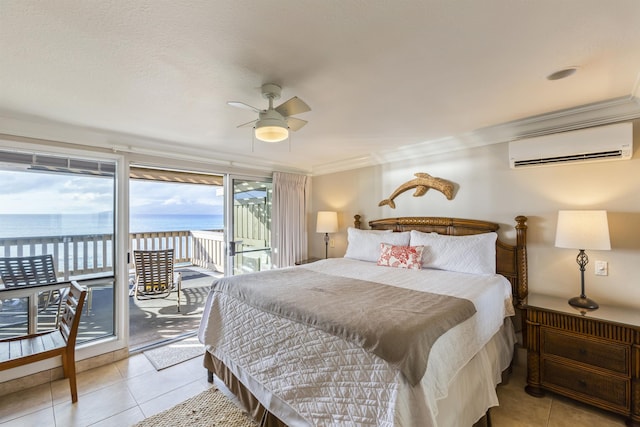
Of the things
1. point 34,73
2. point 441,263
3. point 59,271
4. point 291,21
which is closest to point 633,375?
point 441,263

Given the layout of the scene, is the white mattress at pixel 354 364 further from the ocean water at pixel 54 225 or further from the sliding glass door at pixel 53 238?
the ocean water at pixel 54 225

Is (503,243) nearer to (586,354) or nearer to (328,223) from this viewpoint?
(586,354)

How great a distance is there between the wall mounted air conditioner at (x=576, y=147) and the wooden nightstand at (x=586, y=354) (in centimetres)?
123

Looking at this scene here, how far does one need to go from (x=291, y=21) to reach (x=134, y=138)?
2.59 meters

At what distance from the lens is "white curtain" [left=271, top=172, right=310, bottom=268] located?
4445 mm

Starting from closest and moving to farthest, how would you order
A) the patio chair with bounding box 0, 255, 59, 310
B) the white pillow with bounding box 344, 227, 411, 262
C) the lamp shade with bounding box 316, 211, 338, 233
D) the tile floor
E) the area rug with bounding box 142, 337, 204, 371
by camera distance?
the tile floor < the patio chair with bounding box 0, 255, 59, 310 < the area rug with bounding box 142, 337, 204, 371 < the white pillow with bounding box 344, 227, 411, 262 < the lamp shade with bounding box 316, 211, 338, 233

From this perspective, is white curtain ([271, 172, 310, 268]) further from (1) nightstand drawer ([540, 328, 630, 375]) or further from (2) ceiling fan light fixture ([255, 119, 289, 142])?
(1) nightstand drawer ([540, 328, 630, 375])

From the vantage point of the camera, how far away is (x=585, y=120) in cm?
241

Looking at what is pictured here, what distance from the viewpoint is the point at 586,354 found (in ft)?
Answer: 6.79

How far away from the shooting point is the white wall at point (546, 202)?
2.25 metres

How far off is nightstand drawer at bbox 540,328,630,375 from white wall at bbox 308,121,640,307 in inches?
20.7

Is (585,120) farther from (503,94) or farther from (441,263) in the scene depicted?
(441,263)

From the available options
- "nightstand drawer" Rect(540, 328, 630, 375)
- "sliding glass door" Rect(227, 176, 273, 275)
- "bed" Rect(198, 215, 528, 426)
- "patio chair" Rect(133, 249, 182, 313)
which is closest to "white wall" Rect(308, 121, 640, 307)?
"bed" Rect(198, 215, 528, 426)

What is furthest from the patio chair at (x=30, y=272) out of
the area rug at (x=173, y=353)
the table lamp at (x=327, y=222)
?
the table lamp at (x=327, y=222)
